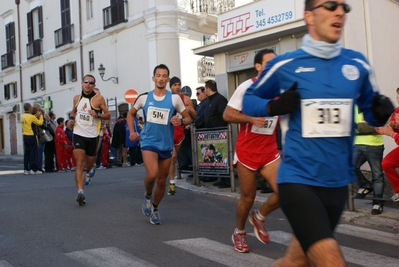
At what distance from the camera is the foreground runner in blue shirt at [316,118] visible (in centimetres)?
289

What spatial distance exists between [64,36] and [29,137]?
1739 cm

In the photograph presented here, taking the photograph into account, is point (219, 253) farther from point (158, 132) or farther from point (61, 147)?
point (61, 147)

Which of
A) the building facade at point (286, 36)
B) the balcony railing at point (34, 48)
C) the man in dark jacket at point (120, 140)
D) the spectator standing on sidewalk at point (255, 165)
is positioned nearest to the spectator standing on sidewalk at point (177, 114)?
the spectator standing on sidewalk at point (255, 165)

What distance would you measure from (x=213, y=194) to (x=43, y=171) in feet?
28.9

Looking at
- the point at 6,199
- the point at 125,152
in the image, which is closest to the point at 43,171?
the point at 125,152

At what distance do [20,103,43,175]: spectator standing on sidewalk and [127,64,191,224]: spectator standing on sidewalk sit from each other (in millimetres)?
9857

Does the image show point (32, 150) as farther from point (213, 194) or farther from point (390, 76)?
point (390, 76)

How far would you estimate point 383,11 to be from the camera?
12.8 m

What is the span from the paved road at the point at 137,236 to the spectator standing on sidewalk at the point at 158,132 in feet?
1.72

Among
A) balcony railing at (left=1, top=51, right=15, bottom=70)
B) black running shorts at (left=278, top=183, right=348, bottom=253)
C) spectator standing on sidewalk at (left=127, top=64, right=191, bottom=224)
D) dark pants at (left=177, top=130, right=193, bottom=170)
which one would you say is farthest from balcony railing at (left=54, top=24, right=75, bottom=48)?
black running shorts at (left=278, top=183, right=348, bottom=253)

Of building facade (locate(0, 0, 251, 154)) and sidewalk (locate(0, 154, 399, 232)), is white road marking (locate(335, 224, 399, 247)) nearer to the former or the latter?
sidewalk (locate(0, 154, 399, 232))

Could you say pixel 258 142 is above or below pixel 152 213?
above

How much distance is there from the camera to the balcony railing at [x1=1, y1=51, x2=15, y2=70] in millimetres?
39347

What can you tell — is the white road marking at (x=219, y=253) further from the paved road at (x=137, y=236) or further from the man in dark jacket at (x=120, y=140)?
the man in dark jacket at (x=120, y=140)
